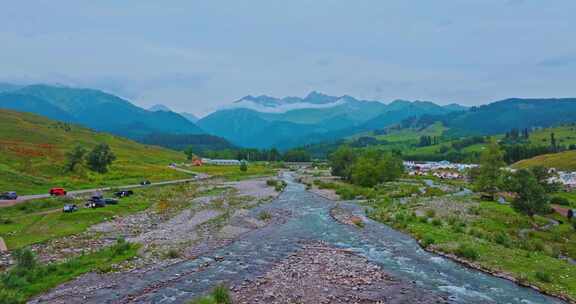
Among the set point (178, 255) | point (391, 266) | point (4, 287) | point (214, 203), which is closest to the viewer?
point (4, 287)

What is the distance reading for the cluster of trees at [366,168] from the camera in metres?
106

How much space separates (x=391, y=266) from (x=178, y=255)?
746 inches

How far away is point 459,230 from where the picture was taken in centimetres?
4666

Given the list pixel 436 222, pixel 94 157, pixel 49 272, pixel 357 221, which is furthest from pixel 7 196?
pixel 436 222

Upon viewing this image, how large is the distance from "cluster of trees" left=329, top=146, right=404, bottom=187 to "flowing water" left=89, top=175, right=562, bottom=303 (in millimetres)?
53124

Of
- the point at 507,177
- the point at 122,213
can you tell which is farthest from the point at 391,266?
the point at 507,177

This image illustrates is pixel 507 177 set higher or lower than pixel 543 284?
higher

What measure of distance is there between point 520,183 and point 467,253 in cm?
2809

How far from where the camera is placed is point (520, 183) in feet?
189

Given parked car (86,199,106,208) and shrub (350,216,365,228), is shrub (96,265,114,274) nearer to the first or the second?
parked car (86,199,106,208)

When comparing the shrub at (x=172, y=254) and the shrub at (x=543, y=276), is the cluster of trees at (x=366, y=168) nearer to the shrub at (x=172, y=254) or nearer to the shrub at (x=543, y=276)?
the shrub at (x=543, y=276)

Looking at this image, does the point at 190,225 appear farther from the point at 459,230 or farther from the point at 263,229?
the point at 459,230

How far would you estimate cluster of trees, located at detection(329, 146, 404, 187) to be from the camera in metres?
106

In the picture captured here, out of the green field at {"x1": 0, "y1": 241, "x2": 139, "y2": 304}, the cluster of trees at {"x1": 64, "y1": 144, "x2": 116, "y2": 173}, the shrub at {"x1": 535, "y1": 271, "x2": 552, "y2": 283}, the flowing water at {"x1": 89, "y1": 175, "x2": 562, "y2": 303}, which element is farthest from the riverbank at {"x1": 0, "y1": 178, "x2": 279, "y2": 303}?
the cluster of trees at {"x1": 64, "y1": 144, "x2": 116, "y2": 173}
